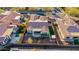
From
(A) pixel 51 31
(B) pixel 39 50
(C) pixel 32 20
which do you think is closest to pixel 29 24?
(C) pixel 32 20
